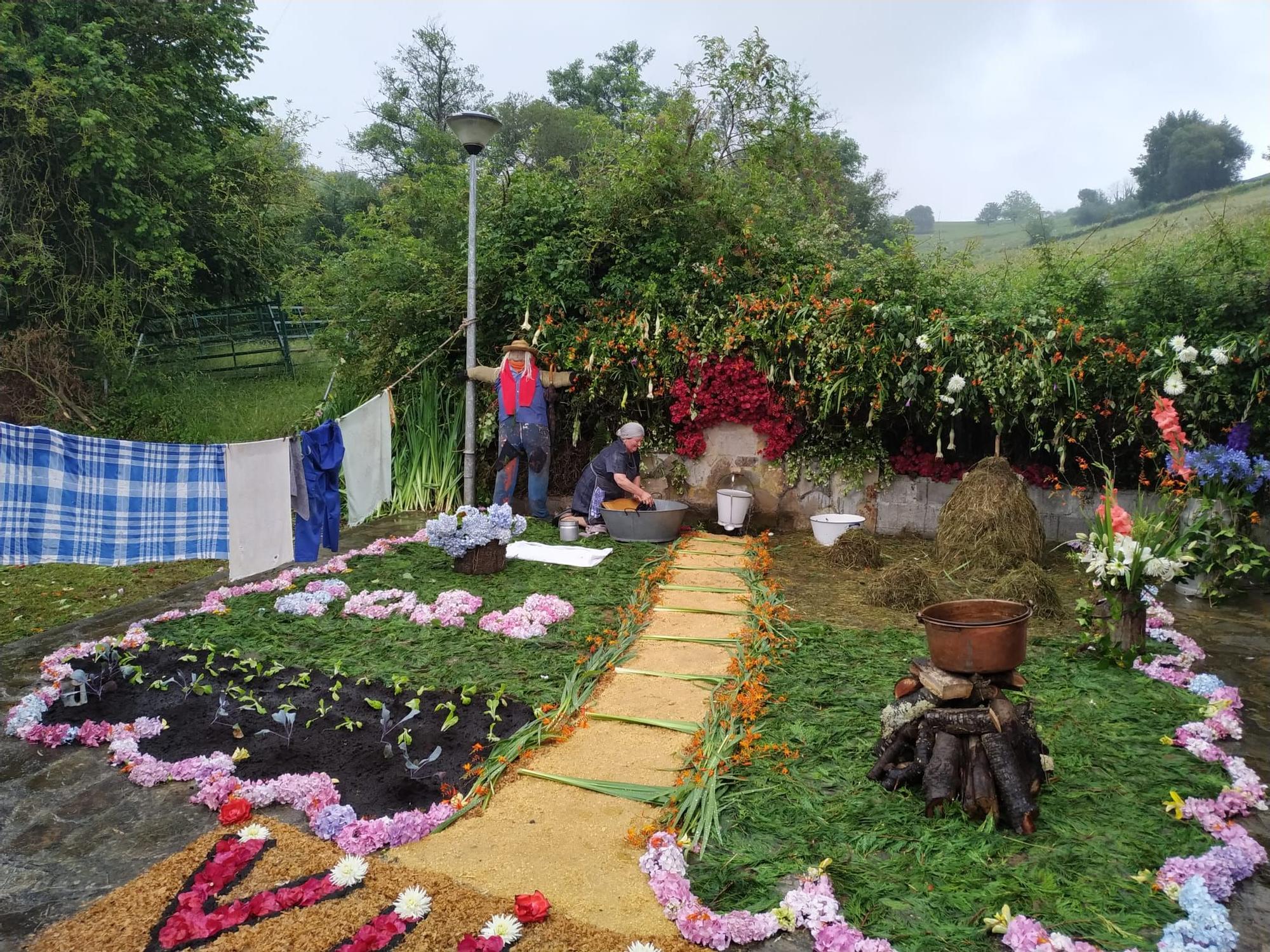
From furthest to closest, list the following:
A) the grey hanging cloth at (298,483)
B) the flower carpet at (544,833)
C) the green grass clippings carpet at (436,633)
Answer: the grey hanging cloth at (298,483) → the green grass clippings carpet at (436,633) → the flower carpet at (544,833)

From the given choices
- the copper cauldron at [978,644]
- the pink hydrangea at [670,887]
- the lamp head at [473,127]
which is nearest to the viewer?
the pink hydrangea at [670,887]

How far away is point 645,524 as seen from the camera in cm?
717

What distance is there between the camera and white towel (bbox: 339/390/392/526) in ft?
21.7

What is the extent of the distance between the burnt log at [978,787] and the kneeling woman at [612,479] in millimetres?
4476

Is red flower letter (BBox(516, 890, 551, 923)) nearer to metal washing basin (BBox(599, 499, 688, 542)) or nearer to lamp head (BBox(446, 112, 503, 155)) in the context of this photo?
metal washing basin (BBox(599, 499, 688, 542))

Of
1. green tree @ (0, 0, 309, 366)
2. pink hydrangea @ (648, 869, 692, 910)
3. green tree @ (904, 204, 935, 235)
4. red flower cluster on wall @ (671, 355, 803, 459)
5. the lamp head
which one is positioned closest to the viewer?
pink hydrangea @ (648, 869, 692, 910)

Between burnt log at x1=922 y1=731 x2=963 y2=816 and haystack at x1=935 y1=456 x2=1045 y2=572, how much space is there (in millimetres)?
3390

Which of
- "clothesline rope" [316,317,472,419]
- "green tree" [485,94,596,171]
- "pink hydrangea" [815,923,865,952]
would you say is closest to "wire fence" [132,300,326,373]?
"clothesline rope" [316,317,472,419]

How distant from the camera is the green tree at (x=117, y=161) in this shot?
35.8ft

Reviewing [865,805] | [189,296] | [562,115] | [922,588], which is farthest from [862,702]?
[562,115]

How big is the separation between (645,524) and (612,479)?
1.88 feet

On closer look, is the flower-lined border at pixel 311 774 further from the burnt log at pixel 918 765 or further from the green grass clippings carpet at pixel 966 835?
the burnt log at pixel 918 765

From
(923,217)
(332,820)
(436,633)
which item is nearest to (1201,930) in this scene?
(332,820)

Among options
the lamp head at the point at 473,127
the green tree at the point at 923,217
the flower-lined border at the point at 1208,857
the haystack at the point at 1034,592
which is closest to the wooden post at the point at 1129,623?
the flower-lined border at the point at 1208,857
